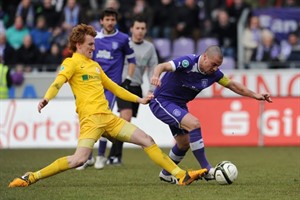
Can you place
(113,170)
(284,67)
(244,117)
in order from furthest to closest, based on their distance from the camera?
(284,67) → (244,117) → (113,170)

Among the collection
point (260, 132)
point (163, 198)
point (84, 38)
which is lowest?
point (260, 132)

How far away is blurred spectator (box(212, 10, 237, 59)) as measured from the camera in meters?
25.7

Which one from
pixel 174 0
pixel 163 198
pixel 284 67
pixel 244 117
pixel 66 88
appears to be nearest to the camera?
pixel 163 198

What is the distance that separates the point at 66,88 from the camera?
2286 cm

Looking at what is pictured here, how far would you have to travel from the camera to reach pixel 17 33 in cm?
2528

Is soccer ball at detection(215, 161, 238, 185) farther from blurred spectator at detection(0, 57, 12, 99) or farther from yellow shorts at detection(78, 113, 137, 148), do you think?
blurred spectator at detection(0, 57, 12, 99)

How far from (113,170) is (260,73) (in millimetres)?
9040

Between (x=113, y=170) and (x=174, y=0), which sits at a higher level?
(x=174, y=0)

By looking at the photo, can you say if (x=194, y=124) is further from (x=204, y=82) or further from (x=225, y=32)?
(x=225, y=32)

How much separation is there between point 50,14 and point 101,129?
48.2ft

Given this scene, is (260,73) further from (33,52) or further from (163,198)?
(163,198)

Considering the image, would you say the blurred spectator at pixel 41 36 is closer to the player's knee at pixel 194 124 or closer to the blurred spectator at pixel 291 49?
the blurred spectator at pixel 291 49

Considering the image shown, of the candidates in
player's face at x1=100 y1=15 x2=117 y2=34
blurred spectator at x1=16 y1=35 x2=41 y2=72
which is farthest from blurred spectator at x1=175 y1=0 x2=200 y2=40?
player's face at x1=100 y1=15 x2=117 y2=34

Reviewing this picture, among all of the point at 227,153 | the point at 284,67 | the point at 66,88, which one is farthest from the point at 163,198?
the point at 284,67
